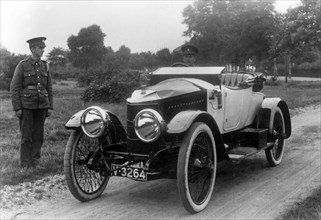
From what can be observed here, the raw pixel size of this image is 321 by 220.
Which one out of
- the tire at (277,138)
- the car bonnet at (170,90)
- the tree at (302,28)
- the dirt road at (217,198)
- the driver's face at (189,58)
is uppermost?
the tree at (302,28)

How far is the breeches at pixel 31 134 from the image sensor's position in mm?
5855

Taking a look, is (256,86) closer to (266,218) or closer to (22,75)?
(266,218)

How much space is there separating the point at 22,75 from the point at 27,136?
868mm

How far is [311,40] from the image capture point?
83.8 ft

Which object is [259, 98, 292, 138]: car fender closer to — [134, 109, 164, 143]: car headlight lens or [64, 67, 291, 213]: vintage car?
[64, 67, 291, 213]: vintage car

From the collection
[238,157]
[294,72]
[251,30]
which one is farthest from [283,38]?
[294,72]

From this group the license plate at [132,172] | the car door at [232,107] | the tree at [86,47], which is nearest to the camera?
the license plate at [132,172]

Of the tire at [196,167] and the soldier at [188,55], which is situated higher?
the soldier at [188,55]

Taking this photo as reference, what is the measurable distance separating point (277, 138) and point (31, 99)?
382cm

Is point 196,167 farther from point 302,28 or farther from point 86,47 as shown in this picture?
point 86,47

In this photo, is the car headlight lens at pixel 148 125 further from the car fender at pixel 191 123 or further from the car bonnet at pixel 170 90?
the car bonnet at pixel 170 90

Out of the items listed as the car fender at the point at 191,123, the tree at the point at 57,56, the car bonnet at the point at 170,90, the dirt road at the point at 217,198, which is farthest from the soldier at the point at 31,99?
the tree at the point at 57,56

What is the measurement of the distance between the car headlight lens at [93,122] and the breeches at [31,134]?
1.61 meters

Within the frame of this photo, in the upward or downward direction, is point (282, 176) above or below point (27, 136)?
below
